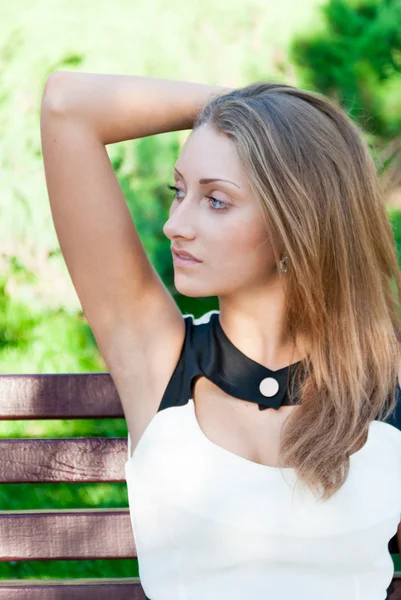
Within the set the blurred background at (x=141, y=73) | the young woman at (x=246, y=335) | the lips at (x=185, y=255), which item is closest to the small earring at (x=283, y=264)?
the young woman at (x=246, y=335)

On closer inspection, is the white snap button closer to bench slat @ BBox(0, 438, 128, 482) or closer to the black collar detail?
the black collar detail

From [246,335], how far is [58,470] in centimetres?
64

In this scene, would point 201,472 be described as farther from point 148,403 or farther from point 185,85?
point 185,85

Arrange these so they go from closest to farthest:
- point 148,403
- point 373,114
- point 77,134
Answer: point 77,134 → point 148,403 → point 373,114

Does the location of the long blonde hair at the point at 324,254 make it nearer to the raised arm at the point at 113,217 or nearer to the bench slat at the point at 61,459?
the raised arm at the point at 113,217

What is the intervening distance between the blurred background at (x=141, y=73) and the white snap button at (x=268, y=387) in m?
1.51

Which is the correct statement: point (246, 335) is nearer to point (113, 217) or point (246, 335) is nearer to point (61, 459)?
point (113, 217)

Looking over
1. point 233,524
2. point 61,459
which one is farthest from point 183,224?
point 61,459

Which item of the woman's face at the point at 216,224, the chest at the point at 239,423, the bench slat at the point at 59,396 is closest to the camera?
the woman's face at the point at 216,224

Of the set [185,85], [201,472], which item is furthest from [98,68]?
[201,472]

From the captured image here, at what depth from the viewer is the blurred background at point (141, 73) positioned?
3.54 m

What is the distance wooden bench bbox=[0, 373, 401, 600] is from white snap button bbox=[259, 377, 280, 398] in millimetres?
456

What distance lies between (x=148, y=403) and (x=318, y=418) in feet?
1.27

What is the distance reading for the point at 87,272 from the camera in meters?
1.98
